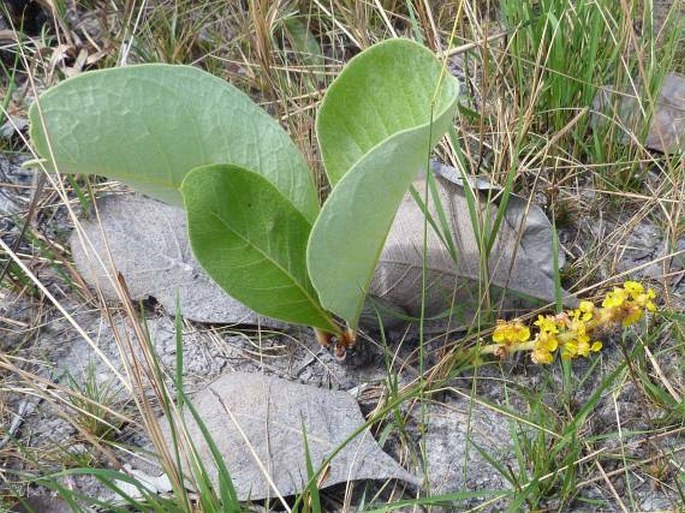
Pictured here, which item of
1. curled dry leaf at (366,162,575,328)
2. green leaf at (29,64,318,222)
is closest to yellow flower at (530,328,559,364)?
curled dry leaf at (366,162,575,328)

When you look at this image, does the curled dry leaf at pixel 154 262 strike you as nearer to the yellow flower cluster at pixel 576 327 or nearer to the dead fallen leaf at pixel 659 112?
the yellow flower cluster at pixel 576 327

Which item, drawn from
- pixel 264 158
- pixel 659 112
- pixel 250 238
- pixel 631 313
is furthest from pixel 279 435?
pixel 659 112

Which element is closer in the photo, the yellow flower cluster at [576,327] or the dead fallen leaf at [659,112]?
the yellow flower cluster at [576,327]

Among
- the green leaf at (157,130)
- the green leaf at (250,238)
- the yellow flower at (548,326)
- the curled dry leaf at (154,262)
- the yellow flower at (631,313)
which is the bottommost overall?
the curled dry leaf at (154,262)

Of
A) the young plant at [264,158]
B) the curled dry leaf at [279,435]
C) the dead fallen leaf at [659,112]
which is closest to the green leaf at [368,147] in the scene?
the young plant at [264,158]

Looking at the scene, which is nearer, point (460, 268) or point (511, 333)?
point (511, 333)

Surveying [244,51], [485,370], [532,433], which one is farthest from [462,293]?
[244,51]

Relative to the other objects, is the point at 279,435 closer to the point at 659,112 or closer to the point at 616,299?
the point at 616,299
